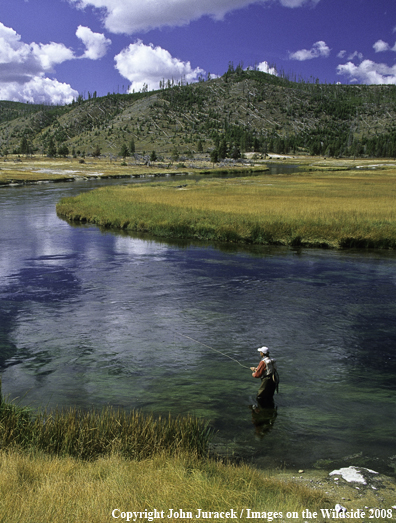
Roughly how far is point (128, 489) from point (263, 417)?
5.33 m

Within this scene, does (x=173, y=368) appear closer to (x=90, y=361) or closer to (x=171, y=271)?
(x=90, y=361)

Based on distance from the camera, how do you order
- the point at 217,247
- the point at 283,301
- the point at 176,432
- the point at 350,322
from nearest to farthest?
the point at 176,432 < the point at 350,322 < the point at 283,301 < the point at 217,247

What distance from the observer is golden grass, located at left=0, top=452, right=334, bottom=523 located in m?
5.61

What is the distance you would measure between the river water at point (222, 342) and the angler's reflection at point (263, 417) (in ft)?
0.17

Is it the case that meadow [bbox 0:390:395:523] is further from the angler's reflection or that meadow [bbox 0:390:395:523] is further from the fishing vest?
the fishing vest

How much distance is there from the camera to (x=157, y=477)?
6691mm

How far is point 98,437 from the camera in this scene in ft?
27.5

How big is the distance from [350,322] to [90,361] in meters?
10.7

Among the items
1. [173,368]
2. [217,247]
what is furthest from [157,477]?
[217,247]

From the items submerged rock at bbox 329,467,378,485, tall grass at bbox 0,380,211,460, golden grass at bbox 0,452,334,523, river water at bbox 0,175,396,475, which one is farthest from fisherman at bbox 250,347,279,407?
golden grass at bbox 0,452,334,523

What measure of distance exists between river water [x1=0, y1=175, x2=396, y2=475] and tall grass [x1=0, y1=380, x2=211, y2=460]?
1305 millimetres

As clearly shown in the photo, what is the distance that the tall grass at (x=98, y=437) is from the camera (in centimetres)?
806

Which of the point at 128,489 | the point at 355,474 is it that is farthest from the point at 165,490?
the point at 355,474

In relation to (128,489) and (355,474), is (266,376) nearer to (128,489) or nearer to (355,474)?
(355,474)
